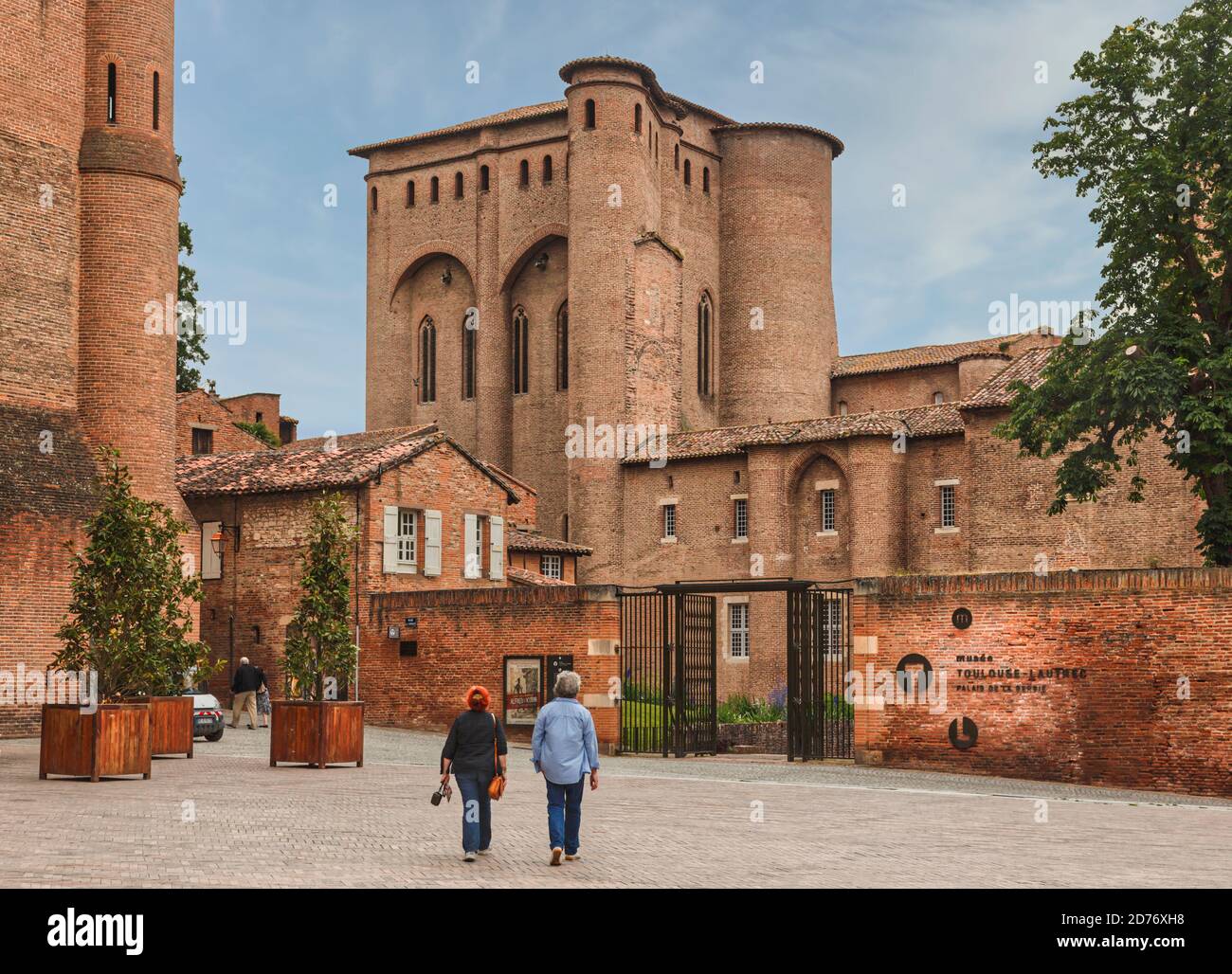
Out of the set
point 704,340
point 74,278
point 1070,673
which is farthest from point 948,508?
point 74,278

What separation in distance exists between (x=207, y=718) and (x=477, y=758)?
58.6 feet

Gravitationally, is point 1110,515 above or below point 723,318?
below

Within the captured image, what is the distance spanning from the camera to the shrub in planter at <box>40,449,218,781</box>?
19625 millimetres

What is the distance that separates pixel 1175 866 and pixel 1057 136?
64.7 feet

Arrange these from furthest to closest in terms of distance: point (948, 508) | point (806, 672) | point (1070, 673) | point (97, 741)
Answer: point (948, 508), point (806, 672), point (1070, 673), point (97, 741)

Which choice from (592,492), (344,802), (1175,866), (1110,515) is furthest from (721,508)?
(1175,866)

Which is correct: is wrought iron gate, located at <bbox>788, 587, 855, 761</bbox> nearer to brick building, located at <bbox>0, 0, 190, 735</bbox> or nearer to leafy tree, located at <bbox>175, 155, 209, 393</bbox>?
brick building, located at <bbox>0, 0, 190, 735</bbox>

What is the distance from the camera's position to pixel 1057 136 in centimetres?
2875

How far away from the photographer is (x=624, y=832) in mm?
14422

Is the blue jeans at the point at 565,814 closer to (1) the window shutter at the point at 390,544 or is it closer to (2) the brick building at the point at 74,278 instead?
(2) the brick building at the point at 74,278

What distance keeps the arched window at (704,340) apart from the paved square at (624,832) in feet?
136

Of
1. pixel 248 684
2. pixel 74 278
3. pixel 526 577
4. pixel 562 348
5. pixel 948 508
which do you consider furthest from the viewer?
pixel 562 348

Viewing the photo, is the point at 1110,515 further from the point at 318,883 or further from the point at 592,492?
the point at 318,883

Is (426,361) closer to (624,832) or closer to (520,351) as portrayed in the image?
(520,351)
